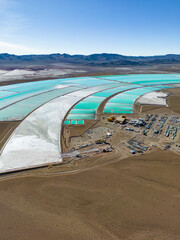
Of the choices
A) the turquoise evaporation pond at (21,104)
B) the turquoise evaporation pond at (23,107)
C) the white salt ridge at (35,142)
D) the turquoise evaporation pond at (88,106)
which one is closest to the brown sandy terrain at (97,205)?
the white salt ridge at (35,142)

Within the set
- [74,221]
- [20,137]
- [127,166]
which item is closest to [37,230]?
[74,221]

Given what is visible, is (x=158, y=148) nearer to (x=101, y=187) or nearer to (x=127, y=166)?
(x=127, y=166)

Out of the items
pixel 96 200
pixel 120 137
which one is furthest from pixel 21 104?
pixel 96 200

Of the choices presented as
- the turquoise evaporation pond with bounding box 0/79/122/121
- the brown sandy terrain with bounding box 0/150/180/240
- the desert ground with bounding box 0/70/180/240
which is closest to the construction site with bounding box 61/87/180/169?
the desert ground with bounding box 0/70/180/240

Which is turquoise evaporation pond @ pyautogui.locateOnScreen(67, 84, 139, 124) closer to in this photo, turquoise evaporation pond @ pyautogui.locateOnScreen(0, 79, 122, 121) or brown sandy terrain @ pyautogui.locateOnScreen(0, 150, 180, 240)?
turquoise evaporation pond @ pyautogui.locateOnScreen(0, 79, 122, 121)

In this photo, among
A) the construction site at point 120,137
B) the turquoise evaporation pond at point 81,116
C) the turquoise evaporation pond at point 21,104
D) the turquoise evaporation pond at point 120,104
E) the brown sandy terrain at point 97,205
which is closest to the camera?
the brown sandy terrain at point 97,205

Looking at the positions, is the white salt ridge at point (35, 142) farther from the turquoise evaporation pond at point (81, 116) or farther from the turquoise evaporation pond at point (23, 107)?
the turquoise evaporation pond at point (23, 107)

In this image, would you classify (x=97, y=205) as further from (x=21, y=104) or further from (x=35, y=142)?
(x=21, y=104)

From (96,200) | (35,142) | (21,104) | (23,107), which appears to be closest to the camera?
(96,200)
